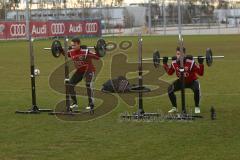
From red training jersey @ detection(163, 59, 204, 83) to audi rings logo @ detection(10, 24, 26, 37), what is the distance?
49240 mm

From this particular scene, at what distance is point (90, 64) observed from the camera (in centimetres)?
1444

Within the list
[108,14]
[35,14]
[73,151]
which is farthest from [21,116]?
[108,14]

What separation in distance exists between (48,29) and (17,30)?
12.9ft

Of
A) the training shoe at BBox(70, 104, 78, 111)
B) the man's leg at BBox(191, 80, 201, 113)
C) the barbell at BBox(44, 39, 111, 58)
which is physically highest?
the barbell at BBox(44, 39, 111, 58)

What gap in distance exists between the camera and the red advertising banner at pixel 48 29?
6069cm

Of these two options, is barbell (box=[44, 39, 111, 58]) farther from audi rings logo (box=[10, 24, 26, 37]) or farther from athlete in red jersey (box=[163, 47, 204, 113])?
audi rings logo (box=[10, 24, 26, 37])

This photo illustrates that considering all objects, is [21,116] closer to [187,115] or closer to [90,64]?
[90,64]

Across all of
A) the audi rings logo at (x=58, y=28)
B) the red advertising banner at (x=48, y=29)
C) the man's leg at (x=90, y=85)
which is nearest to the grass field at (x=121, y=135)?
the man's leg at (x=90, y=85)

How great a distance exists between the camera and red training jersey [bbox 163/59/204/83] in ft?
43.0

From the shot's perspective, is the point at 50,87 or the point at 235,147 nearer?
the point at 235,147

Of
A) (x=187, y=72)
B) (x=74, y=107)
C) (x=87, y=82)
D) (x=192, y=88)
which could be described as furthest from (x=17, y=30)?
(x=187, y=72)

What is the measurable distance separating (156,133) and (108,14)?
330 ft

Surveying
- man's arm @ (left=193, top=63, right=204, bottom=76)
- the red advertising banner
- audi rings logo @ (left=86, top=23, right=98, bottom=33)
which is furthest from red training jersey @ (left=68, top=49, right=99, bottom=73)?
audi rings logo @ (left=86, top=23, right=98, bottom=33)

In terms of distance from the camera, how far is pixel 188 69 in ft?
43.7
